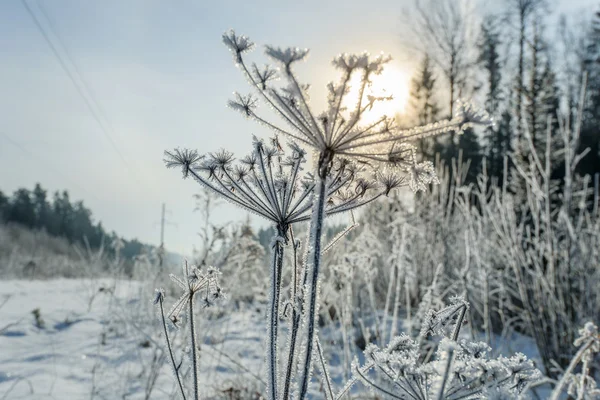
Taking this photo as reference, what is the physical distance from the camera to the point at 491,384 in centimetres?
75

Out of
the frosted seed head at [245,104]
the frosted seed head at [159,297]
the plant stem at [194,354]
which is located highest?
the frosted seed head at [245,104]

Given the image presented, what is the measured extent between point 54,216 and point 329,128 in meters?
61.2

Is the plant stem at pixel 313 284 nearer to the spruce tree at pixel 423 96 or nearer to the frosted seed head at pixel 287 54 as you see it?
the frosted seed head at pixel 287 54

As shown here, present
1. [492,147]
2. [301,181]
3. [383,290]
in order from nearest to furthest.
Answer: [301,181] → [383,290] → [492,147]

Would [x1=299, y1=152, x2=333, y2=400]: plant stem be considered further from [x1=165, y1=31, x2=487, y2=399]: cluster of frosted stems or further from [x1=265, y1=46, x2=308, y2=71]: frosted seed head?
[x1=265, y1=46, x2=308, y2=71]: frosted seed head

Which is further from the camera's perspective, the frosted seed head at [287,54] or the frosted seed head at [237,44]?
the frosted seed head at [237,44]

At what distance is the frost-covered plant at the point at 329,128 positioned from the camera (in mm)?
763

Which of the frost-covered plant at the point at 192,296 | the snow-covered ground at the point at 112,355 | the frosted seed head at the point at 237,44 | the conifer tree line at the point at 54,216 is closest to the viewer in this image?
the frosted seed head at the point at 237,44

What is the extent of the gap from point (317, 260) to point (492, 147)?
26975mm

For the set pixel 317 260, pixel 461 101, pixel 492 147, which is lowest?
pixel 317 260

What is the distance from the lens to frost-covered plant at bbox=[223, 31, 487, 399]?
2.50 ft

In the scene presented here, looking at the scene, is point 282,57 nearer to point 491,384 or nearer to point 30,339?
point 491,384

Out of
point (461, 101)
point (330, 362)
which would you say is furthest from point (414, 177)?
point (330, 362)

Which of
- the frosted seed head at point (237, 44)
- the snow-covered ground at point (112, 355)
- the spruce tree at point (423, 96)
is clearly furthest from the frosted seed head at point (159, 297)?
the spruce tree at point (423, 96)
